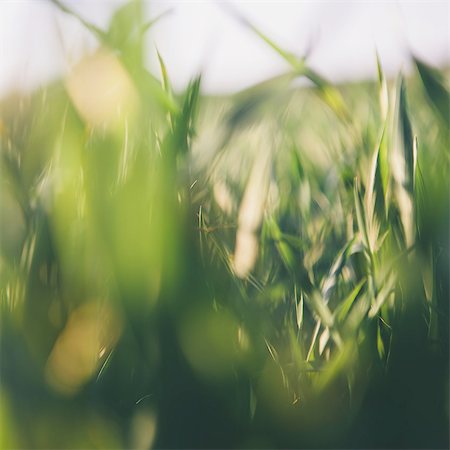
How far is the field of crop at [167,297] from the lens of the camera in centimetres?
24

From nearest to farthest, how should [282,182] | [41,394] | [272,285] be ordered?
1. [41,394]
2. [272,285]
3. [282,182]

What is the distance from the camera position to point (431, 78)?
1.02 ft

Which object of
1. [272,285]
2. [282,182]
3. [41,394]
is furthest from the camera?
[282,182]

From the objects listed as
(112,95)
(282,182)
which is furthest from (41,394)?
(282,182)

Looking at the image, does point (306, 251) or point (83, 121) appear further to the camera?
point (306, 251)

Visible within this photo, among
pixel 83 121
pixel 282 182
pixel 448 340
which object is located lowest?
pixel 282 182

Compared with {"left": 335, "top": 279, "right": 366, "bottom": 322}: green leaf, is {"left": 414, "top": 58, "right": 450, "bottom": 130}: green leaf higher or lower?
higher

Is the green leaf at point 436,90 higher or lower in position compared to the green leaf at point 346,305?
higher

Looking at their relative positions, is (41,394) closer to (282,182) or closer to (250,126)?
(250,126)

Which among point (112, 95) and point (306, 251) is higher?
point (112, 95)

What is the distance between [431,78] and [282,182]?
0.45 m

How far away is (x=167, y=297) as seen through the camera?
0.24 m

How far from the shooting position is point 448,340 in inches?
10.6

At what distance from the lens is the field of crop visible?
9.5 inches
